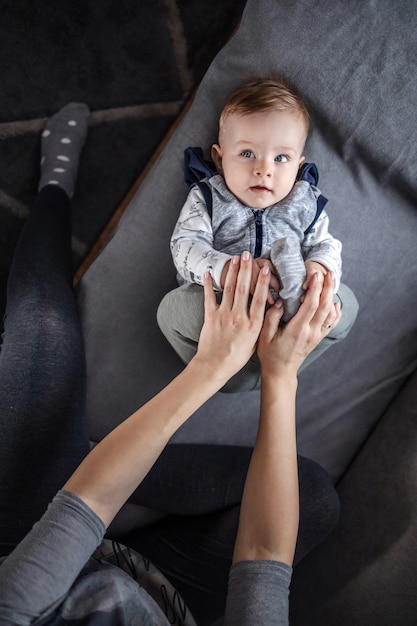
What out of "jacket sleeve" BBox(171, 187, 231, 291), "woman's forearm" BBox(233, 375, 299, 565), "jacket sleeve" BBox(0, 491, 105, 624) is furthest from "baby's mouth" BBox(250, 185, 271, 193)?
"jacket sleeve" BBox(0, 491, 105, 624)

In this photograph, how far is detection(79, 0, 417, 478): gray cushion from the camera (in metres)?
1.21

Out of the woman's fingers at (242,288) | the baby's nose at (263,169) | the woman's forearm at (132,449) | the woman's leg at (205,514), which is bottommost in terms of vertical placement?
the woman's leg at (205,514)

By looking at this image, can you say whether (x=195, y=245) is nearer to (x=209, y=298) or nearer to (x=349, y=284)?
(x=209, y=298)

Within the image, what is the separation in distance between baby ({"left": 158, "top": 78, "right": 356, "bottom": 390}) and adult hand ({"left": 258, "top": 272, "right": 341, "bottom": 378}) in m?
0.05

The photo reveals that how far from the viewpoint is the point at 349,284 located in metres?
1.34

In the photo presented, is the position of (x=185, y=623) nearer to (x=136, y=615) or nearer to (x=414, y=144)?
(x=136, y=615)

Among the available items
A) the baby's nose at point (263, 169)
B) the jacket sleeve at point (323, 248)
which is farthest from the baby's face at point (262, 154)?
the jacket sleeve at point (323, 248)

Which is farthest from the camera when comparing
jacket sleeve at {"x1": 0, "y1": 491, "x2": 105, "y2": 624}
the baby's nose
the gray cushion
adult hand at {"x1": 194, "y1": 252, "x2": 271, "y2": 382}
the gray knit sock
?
the gray knit sock

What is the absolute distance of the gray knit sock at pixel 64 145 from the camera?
1.50 meters

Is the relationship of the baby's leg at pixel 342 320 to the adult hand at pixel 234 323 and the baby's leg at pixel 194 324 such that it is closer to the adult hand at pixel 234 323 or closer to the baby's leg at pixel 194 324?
the baby's leg at pixel 194 324

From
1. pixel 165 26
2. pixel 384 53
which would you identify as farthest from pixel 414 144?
pixel 165 26

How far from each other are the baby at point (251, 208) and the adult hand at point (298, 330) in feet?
0.17

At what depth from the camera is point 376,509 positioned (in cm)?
124

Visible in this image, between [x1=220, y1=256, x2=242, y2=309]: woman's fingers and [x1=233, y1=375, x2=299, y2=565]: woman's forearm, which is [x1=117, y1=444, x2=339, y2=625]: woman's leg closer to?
A: [x1=233, y1=375, x2=299, y2=565]: woman's forearm
